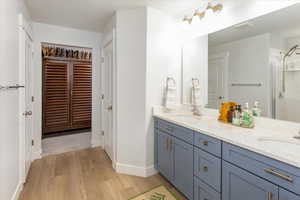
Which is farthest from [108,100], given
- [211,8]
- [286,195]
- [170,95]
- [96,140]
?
[286,195]

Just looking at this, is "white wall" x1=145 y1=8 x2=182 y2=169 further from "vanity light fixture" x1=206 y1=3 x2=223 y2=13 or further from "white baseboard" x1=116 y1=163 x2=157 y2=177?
"vanity light fixture" x1=206 y1=3 x2=223 y2=13

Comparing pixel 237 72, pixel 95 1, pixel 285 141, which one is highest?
pixel 95 1

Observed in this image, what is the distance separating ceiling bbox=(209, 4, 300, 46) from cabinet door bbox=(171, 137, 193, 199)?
4.58 feet

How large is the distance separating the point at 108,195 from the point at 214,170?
1306 millimetres

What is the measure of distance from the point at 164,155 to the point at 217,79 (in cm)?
123

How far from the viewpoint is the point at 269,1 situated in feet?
5.25

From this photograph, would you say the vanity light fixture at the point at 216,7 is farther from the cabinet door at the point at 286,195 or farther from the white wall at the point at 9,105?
the white wall at the point at 9,105

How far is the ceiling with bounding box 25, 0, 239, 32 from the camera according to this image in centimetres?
216

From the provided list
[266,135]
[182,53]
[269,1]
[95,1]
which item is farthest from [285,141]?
[95,1]

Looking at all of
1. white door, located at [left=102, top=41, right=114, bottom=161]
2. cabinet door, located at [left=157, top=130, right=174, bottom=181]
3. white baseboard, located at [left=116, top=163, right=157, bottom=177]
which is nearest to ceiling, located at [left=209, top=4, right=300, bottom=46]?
cabinet door, located at [left=157, top=130, right=174, bottom=181]

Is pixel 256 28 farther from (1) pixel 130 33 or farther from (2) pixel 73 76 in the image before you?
(2) pixel 73 76

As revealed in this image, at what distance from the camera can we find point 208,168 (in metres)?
1.48

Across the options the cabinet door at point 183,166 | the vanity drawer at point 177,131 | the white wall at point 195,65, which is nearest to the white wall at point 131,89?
the vanity drawer at point 177,131

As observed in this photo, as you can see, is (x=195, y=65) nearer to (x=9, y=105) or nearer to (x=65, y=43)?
(x=9, y=105)
